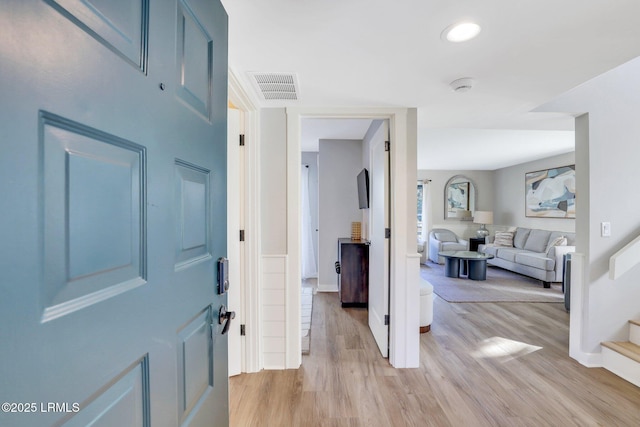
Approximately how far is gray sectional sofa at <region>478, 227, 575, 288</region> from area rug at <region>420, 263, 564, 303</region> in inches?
7.4

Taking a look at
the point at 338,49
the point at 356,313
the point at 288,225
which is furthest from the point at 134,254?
the point at 356,313

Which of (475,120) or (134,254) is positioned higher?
(475,120)

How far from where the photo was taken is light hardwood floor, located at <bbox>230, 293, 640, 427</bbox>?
1.69 metres

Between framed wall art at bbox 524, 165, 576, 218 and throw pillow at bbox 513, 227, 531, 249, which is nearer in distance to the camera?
framed wall art at bbox 524, 165, 576, 218

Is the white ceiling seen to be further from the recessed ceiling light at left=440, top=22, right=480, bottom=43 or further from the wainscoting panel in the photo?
the wainscoting panel

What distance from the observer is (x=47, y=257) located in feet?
1.26

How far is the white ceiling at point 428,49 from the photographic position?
1.16 metres

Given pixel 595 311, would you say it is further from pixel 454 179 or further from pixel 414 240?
pixel 454 179

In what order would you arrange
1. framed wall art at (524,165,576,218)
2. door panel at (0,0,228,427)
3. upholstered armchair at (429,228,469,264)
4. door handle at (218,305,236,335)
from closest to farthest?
door panel at (0,0,228,427), door handle at (218,305,236,335), framed wall art at (524,165,576,218), upholstered armchair at (429,228,469,264)

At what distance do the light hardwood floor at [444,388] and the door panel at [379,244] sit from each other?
215 millimetres

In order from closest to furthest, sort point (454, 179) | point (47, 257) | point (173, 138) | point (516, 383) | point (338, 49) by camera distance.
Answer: point (47, 257) → point (173, 138) → point (338, 49) → point (516, 383) → point (454, 179)

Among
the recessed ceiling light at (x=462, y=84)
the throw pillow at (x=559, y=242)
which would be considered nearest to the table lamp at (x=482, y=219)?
the throw pillow at (x=559, y=242)

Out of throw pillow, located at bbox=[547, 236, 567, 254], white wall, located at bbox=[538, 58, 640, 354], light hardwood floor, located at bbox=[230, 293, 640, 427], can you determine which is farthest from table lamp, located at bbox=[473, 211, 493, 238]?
white wall, located at bbox=[538, 58, 640, 354]

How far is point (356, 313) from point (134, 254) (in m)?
3.20
